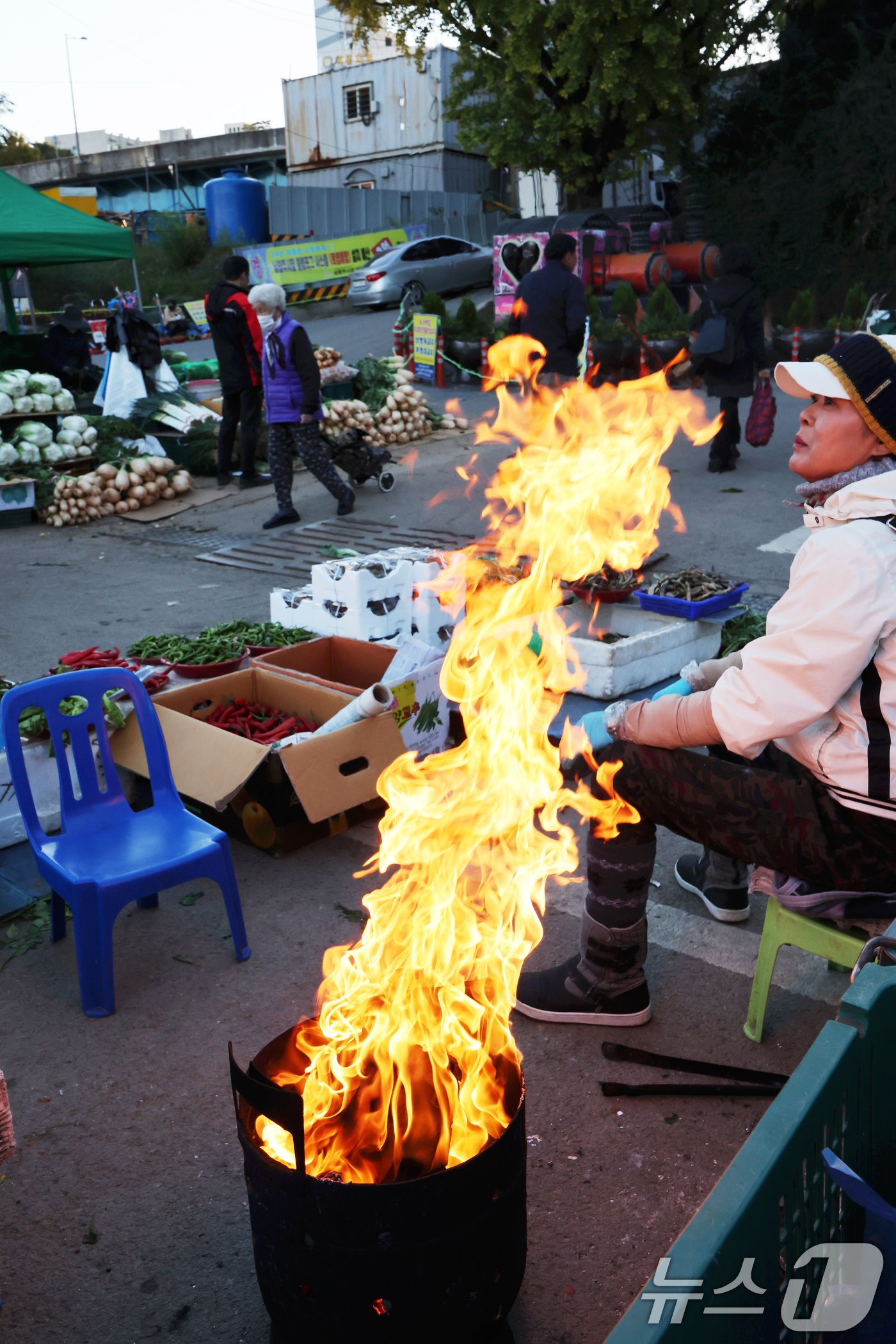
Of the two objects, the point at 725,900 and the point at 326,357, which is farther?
the point at 326,357

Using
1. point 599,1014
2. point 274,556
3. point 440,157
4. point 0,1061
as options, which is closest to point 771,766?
point 599,1014

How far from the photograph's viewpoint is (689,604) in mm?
5828

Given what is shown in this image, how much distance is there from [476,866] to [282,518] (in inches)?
276

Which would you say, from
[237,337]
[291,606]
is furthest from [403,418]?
[291,606]

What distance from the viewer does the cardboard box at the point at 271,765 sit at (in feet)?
14.0

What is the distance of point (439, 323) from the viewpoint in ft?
55.8

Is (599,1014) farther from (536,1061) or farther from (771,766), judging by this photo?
(771,766)

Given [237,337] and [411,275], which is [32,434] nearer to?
[237,337]

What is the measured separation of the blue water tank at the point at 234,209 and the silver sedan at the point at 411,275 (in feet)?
45.2

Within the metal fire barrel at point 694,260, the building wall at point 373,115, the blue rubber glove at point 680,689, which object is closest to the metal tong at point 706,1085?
the blue rubber glove at point 680,689

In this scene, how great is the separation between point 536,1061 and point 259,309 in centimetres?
785

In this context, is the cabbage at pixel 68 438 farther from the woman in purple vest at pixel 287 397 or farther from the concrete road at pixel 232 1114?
the concrete road at pixel 232 1114

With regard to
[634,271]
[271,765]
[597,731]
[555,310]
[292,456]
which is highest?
[634,271]

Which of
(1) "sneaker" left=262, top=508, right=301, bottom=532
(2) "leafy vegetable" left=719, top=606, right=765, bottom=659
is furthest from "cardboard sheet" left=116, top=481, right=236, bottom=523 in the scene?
(2) "leafy vegetable" left=719, top=606, right=765, bottom=659
